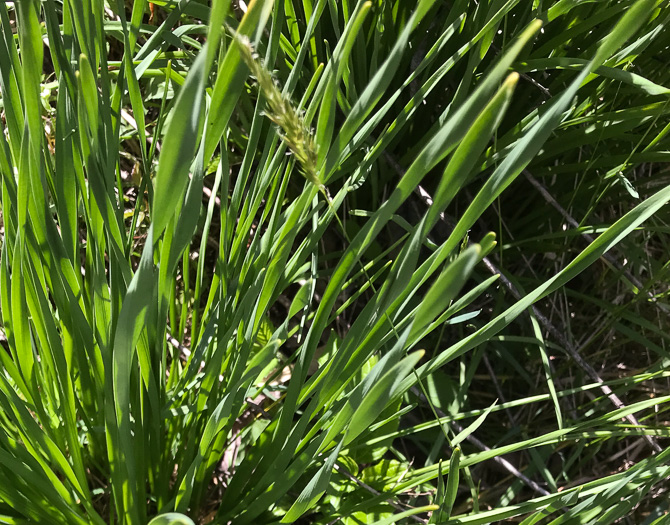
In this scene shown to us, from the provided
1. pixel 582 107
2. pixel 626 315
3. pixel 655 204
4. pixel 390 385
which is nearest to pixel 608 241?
pixel 655 204

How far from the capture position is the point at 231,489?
0.63m

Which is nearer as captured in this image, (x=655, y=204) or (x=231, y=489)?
(x=655, y=204)

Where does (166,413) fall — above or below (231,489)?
above

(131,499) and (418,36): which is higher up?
(418,36)

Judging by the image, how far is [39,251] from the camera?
504 mm

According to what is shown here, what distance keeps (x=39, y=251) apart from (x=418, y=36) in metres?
0.57

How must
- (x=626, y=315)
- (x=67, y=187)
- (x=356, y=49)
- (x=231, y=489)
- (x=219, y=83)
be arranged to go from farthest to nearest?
→ (x=626, y=315) → (x=356, y=49) → (x=231, y=489) → (x=67, y=187) → (x=219, y=83)

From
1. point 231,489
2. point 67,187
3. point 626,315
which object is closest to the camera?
point 67,187

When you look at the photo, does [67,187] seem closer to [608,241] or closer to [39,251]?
[39,251]

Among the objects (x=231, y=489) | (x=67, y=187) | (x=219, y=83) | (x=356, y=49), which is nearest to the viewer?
(x=219, y=83)

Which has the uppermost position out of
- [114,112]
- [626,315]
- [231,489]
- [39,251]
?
[114,112]

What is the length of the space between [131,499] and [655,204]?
0.50m

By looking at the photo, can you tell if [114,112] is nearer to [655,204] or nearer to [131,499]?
[131,499]

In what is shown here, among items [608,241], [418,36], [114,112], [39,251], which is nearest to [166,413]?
[39,251]
